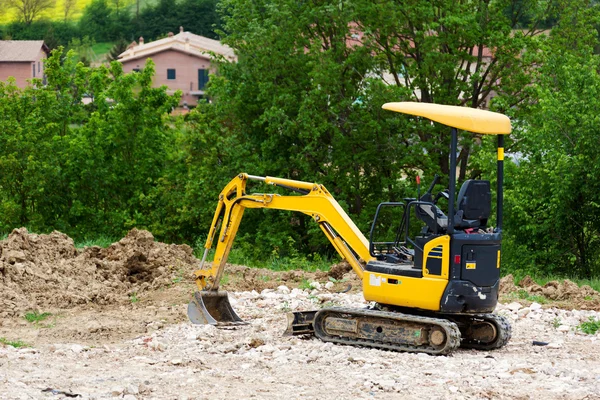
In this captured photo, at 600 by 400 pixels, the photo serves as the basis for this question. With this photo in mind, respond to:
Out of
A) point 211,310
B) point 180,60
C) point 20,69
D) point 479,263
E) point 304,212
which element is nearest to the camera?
point 479,263

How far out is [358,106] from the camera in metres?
27.0

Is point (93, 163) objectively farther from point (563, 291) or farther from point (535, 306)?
point (535, 306)

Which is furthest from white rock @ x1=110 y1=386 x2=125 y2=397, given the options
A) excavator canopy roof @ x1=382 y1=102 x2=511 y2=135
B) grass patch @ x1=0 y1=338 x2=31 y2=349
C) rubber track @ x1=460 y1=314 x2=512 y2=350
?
rubber track @ x1=460 y1=314 x2=512 y2=350

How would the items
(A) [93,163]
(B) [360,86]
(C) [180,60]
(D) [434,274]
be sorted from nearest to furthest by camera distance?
(D) [434,274]
(B) [360,86]
(A) [93,163]
(C) [180,60]

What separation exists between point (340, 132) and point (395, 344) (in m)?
16.1

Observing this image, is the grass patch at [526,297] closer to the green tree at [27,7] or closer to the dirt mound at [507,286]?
the dirt mound at [507,286]

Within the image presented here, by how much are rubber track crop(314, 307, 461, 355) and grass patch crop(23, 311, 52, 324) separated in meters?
4.31

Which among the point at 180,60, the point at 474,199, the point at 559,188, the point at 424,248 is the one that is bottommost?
the point at 424,248

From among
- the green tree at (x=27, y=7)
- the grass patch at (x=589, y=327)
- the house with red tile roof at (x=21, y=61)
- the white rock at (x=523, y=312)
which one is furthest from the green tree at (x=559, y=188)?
the green tree at (x=27, y=7)

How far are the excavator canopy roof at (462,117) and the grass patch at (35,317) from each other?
598cm

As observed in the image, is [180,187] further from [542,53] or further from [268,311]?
[268,311]

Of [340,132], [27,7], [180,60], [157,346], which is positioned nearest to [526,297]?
[157,346]

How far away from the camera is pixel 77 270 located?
1602 centimetres

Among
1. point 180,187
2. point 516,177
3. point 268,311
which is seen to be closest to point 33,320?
point 268,311
